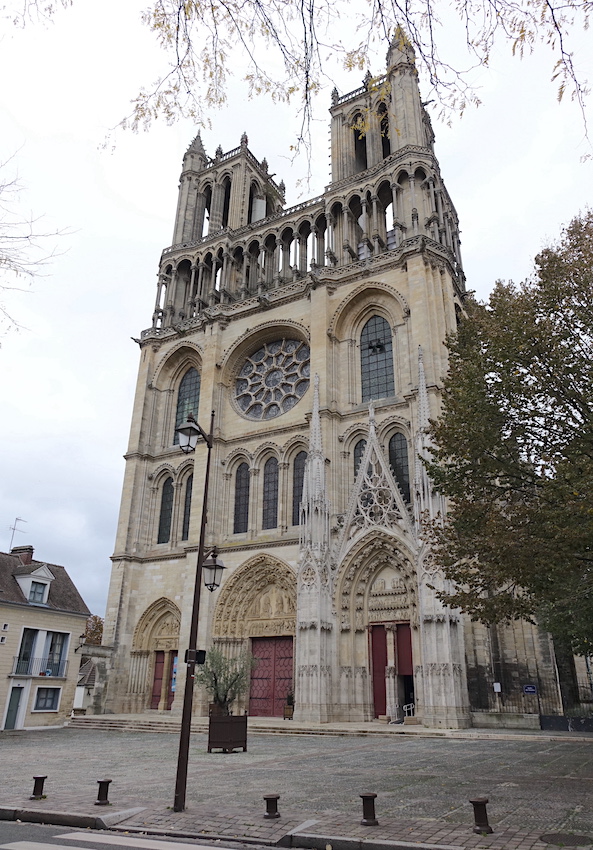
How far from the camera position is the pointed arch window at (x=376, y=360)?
28.9 meters

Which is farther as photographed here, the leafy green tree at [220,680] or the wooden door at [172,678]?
the wooden door at [172,678]

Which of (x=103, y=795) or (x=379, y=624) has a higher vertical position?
(x=379, y=624)

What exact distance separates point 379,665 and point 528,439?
585 inches

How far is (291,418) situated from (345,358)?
3.94 metres

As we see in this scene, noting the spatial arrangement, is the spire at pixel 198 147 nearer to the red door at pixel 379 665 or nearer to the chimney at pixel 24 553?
the chimney at pixel 24 553

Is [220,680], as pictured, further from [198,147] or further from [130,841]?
[198,147]

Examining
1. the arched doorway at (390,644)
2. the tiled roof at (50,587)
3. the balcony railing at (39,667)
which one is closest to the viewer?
the arched doorway at (390,644)

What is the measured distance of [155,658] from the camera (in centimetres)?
3106

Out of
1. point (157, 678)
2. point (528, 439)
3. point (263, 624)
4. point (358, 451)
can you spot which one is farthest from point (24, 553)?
point (528, 439)

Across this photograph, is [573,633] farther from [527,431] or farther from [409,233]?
[409,233]

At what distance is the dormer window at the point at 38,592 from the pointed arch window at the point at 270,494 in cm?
1005

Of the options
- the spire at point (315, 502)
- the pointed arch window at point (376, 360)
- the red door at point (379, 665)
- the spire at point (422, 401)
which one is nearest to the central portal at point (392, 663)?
the red door at point (379, 665)

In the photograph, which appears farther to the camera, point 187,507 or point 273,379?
point 273,379

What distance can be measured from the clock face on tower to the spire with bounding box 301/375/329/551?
5.11 meters
